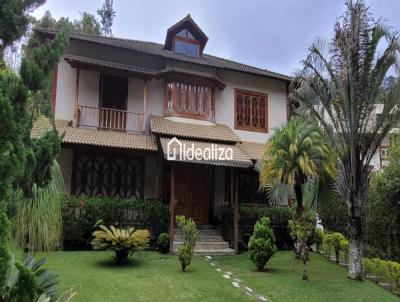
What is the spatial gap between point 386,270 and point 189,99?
32.9 ft

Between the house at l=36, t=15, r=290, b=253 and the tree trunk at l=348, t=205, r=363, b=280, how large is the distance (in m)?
4.30

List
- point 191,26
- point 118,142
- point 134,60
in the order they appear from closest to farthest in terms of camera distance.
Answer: point 118,142 → point 134,60 → point 191,26

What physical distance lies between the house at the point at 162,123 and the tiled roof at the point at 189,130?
0.05 meters

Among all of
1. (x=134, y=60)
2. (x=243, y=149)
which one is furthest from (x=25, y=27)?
(x=243, y=149)

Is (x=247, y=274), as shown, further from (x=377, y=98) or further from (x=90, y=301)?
(x=377, y=98)

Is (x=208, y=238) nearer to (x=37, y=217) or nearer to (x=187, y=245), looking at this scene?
(x=187, y=245)

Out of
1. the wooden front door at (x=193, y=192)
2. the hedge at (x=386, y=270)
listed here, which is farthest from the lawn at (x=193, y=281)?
the wooden front door at (x=193, y=192)

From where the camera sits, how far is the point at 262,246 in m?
10.2

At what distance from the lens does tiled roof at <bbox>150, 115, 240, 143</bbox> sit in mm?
14641

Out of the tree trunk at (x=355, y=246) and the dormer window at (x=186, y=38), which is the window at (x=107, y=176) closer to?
the dormer window at (x=186, y=38)

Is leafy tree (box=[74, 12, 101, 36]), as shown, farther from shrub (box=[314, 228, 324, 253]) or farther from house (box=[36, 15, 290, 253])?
shrub (box=[314, 228, 324, 253])

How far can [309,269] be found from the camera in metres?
10.8

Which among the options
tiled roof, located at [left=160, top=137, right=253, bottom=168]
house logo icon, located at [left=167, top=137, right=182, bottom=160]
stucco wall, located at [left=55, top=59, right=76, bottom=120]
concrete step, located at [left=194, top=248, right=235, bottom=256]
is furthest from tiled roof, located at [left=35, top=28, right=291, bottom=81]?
concrete step, located at [left=194, top=248, right=235, bottom=256]

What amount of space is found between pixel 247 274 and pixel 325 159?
143 inches
